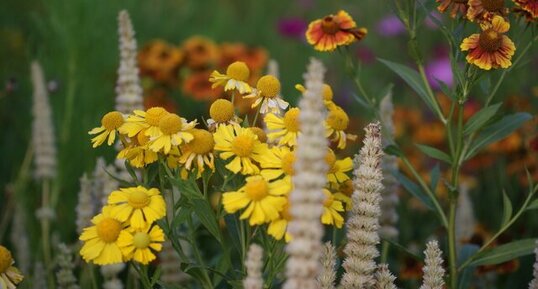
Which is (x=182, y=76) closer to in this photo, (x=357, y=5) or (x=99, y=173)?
(x=99, y=173)

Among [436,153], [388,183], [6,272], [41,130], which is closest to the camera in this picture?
[6,272]

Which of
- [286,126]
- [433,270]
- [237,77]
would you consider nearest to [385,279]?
[433,270]

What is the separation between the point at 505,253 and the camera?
207 centimetres

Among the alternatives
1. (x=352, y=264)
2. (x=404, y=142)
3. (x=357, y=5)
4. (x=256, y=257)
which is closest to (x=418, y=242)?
(x=404, y=142)

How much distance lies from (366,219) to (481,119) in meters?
0.62

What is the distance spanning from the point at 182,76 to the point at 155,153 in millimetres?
2686

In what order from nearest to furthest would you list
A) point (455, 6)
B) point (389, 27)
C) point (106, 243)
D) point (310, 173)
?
1. point (310, 173)
2. point (106, 243)
3. point (455, 6)
4. point (389, 27)

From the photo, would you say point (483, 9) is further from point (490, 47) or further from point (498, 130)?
point (498, 130)

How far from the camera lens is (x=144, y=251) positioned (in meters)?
1.60

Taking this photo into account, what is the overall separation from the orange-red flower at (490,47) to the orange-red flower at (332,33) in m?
0.34

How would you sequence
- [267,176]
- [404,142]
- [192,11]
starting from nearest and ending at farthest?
[267,176] → [404,142] → [192,11]

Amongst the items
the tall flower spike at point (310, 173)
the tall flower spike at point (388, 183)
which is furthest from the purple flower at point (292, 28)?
the tall flower spike at point (310, 173)

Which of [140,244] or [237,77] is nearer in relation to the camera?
[140,244]

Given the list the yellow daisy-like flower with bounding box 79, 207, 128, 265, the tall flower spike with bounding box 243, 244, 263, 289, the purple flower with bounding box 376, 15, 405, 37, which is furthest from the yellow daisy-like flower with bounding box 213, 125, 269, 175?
the purple flower with bounding box 376, 15, 405, 37
